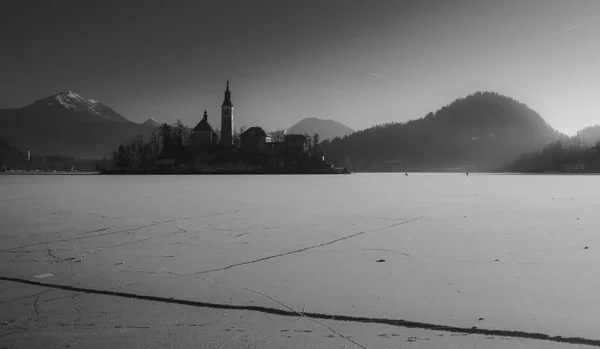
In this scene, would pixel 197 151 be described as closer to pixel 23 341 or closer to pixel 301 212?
pixel 301 212

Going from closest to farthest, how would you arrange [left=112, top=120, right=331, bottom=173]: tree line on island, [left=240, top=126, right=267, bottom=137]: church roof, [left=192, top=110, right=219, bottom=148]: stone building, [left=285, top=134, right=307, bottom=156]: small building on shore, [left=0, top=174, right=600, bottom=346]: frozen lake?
[left=0, top=174, right=600, bottom=346]: frozen lake < [left=112, top=120, right=331, bottom=173]: tree line on island < [left=285, top=134, right=307, bottom=156]: small building on shore < [left=192, top=110, right=219, bottom=148]: stone building < [left=240, top=126, right=267, bottom=137]: church roof

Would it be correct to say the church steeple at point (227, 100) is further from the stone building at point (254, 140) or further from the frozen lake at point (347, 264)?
the frozen lake at point (347, 264)

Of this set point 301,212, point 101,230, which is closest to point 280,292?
point 101,230

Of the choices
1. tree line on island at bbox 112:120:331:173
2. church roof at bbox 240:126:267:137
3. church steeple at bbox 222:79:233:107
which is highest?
church steeple at bbox 222:79:233:107

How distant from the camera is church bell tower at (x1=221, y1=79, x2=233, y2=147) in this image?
15162cm

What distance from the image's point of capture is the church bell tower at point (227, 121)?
152 meters

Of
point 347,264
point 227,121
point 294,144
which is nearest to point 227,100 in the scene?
point 227,121

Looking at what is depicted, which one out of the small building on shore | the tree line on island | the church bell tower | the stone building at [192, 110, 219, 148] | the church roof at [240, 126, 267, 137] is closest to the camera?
the tree line on island

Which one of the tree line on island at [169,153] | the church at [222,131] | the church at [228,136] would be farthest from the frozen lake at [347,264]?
the church at [222,131]

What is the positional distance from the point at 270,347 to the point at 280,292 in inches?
66.4

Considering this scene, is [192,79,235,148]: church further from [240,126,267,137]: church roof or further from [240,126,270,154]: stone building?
[240,126,267,137]: church roof

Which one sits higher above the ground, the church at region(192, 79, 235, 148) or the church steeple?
the church steeple

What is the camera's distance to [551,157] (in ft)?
603

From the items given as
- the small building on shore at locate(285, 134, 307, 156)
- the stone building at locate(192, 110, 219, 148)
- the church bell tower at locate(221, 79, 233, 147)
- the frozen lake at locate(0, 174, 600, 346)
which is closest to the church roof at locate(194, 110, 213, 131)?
the stone building at locate(192, 110, 219, 148)
